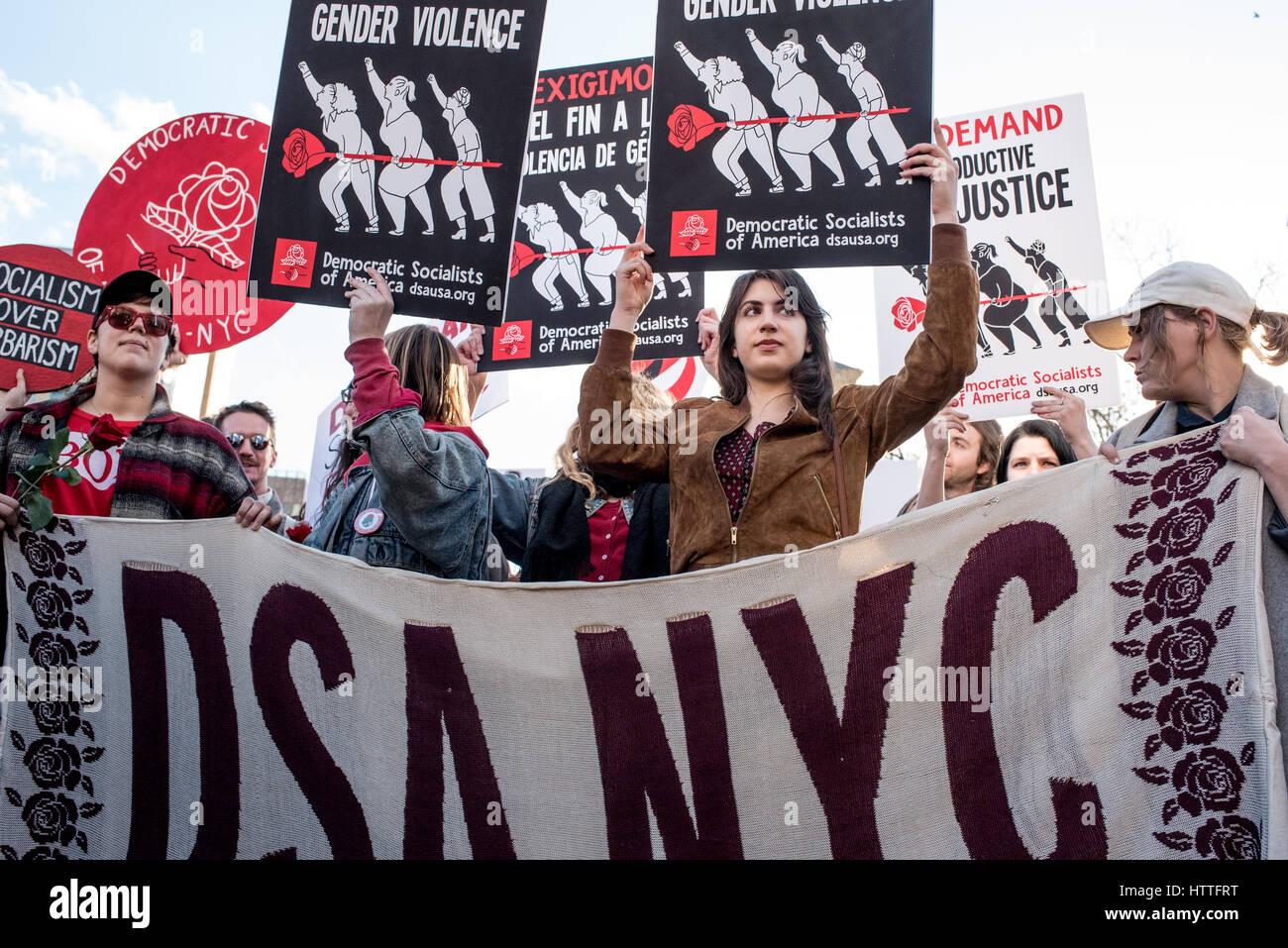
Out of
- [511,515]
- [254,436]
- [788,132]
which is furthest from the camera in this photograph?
[254,436]

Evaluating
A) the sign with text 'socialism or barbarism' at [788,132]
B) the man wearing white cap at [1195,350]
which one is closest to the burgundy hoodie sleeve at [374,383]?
the sign with text 'socialism or barbarism' at [788,132]

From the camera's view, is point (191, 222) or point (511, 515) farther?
point (191, 222)

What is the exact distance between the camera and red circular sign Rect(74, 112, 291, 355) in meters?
5.11

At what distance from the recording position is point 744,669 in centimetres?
301

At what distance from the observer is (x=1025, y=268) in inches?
202

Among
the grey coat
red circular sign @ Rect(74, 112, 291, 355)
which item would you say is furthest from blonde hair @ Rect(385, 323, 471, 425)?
the grey coat

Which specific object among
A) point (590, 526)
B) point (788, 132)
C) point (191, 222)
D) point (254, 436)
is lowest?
point (590, 526)

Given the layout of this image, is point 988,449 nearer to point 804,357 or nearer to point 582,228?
point 804,357

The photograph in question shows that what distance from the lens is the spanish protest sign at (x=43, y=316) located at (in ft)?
15.5

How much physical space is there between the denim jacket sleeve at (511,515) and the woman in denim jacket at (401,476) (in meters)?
0.38

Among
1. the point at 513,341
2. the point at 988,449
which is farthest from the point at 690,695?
the point at 988,449

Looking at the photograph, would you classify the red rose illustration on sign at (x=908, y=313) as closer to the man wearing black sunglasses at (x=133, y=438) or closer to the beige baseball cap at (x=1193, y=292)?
the beige baseball cap at (x=1193, y=292)

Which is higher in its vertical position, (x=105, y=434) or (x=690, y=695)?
(x=105, y=434)

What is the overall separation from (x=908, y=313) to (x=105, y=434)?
3.38 metres
